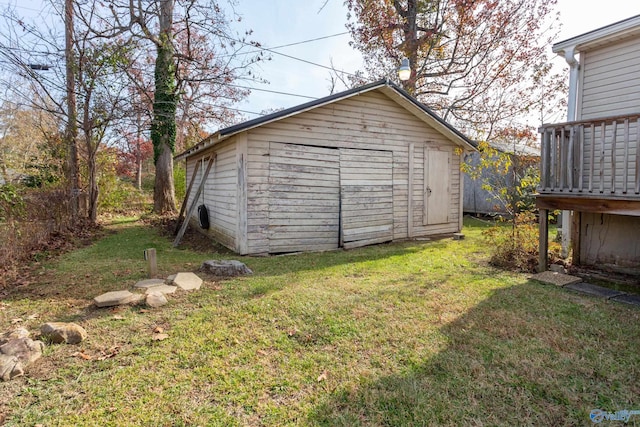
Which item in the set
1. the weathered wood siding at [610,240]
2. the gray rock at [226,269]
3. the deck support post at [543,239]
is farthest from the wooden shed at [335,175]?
the weathered wood siding at [610,240]

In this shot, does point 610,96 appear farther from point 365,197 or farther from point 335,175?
point 335,175

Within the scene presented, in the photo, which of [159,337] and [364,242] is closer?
[159,337]

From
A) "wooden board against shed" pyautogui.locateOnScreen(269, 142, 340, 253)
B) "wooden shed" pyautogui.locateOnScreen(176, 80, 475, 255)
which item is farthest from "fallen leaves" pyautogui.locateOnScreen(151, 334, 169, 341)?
"wooden board against shed" pyautogui.locateOnScreen(269, 142, 340, 253)

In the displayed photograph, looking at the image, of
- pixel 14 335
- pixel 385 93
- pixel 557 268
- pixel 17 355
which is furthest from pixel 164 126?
pixel 557 268

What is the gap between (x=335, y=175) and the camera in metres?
7.48

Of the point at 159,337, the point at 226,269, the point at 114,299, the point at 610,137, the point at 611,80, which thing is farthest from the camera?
the point at 611,80

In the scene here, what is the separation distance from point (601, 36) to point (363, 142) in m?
4.44

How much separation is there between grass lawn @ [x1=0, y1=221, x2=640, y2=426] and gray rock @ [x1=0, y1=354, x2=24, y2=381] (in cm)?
6

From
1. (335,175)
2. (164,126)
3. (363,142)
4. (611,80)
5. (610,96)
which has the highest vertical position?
(164,126)

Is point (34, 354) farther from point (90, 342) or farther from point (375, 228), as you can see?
point (375, 228)

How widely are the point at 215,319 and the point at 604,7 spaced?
494 inches

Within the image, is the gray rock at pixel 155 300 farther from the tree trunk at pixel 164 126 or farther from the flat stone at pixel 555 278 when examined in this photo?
the tree trunk at pixel 164 126

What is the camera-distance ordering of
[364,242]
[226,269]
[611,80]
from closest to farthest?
[226,269] < [611,80] < [364,242]

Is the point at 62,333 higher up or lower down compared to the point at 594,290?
higher up
